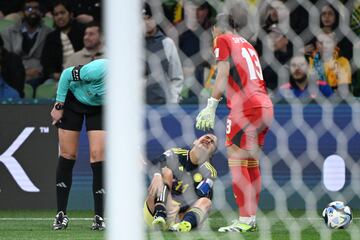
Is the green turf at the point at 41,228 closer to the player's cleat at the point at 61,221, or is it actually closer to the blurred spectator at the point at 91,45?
the player's cleat at the point at 61,221

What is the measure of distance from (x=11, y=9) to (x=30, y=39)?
1.90 ft

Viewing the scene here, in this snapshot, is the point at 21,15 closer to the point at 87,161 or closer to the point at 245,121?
the point at 87,161

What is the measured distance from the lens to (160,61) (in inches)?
298

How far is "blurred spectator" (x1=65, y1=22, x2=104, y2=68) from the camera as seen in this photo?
9.25 m

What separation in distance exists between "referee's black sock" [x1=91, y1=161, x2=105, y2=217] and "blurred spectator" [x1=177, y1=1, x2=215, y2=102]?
96 cm

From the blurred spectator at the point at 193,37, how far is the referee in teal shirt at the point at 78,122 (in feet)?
2.20

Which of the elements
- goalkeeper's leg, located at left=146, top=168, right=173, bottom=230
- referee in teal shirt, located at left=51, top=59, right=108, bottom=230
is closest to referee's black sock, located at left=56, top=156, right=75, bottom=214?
referee in teal shirt, located at left=51, top=59, right=108, bottom=230

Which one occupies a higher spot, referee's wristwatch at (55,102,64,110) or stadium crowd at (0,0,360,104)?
stadium crowd at (0,0,360,104)

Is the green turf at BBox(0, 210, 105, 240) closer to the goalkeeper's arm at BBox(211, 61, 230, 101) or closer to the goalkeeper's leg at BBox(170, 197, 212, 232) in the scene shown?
the goalkeeper's leg at BBox(170, 197, 212, 232)

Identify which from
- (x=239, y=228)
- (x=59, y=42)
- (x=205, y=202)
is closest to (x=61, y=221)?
(x=205, y=202)

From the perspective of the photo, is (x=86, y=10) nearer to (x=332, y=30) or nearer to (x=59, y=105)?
(x=59, y=105)

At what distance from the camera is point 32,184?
9.91 meters

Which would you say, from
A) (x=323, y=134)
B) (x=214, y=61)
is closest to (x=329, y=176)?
(x=323, y=134)

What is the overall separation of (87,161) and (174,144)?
0.96 metres
